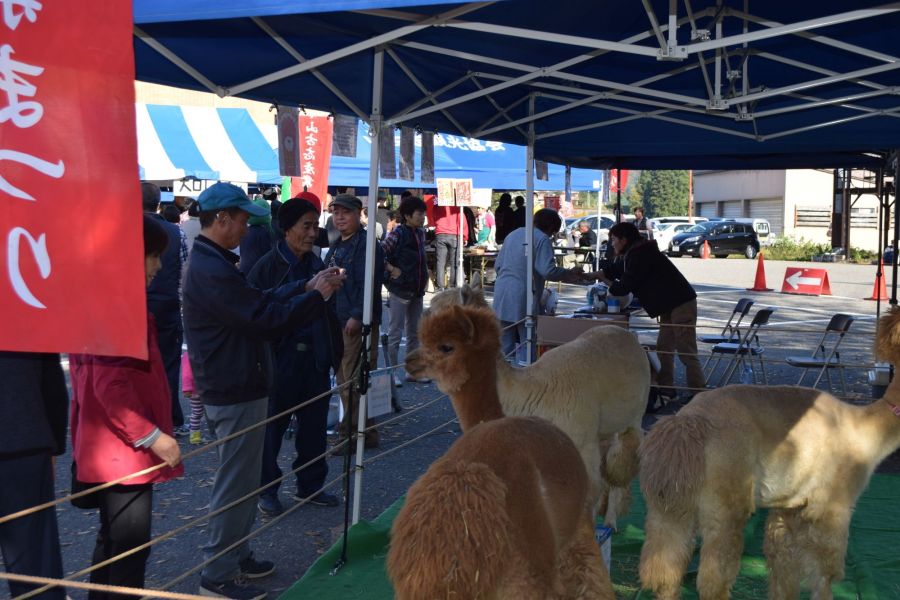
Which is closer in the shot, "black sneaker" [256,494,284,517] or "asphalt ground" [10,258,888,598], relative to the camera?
"asphalt ground" [10,258,888,598]

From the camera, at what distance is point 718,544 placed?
345cm

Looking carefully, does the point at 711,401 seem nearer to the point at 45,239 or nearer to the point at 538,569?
the point at 538,569

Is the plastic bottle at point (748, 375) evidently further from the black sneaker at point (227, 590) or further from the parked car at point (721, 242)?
the parked car at point (721, 242)

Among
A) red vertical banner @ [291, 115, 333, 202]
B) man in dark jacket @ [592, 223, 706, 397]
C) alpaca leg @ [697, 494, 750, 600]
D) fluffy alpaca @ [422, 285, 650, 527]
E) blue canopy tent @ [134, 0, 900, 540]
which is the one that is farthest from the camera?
red vertical banner @ [291, 115, 333, 202]

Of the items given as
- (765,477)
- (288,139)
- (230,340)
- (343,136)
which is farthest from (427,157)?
(765,477)

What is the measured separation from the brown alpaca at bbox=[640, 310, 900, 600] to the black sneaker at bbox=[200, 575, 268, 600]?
203 cm

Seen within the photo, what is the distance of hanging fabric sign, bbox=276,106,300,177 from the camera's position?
553 centimetres

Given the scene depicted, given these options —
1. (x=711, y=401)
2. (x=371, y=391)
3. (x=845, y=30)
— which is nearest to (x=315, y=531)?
(x=371, y=391)

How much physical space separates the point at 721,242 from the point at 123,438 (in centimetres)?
3485

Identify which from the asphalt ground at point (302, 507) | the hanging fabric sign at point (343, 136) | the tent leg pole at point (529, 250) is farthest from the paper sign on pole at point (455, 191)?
the hanging fabric sign at point (343, 136)

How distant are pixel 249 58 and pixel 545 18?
1.62 m

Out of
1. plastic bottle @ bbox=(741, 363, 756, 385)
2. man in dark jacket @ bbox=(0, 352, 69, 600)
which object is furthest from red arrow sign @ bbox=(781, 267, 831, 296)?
man in dark jacket @ bbox=(0, 352, 69, 600)

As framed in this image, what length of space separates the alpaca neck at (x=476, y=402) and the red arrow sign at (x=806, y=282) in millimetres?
18661

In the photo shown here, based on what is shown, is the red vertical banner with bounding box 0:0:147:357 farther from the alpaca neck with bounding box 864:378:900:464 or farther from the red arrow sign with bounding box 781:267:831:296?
the red arrow sign with bounding box 781:267:831:296
